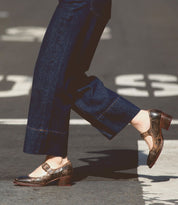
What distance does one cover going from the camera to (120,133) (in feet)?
22.1

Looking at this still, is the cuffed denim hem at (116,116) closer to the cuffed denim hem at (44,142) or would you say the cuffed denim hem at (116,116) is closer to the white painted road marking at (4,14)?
the cuffed denim hem at (44,142)

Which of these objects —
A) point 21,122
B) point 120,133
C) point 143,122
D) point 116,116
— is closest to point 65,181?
point 116,116

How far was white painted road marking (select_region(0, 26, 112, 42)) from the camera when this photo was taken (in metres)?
14.7

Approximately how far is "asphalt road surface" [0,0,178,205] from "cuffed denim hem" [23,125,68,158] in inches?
9.3

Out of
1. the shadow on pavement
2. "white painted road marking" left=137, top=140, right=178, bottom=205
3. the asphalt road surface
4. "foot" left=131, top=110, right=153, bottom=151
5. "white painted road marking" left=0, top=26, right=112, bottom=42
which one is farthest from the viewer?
"white painted road marking" left=0, top=26, right=112, bottom=42

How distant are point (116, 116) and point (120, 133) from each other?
72.9 inches

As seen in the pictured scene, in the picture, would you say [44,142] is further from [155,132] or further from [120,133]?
[120,133]

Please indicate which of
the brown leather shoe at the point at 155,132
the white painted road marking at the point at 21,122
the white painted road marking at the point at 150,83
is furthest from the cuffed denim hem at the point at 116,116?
the white painted road marking at the point at 150,83

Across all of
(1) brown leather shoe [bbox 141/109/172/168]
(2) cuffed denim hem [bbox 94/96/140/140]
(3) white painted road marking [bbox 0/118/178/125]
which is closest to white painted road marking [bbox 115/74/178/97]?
(3) white painted road marking [bbox 0/118/178/125]

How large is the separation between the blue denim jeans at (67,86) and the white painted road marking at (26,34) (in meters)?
9.66

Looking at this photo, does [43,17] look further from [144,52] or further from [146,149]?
[146,149]

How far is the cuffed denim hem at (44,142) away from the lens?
15.9 ft

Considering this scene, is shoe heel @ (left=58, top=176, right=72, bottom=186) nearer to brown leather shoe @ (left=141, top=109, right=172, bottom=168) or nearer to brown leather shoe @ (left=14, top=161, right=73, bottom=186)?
brown leather shoe @ (left=14, top=161, right=73, bottom=186)

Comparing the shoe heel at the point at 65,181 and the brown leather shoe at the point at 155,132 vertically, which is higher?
the brown leather shoe at the point at 155,132
